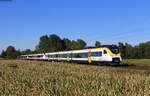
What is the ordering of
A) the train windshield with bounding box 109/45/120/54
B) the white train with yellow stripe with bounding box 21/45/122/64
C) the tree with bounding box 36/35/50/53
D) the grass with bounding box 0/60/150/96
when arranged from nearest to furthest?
1. the grass with bounding box 0/60/150/96
2. the white train with yellow stripe with bounding box 21/45/122/64
3. the train windshield with bounding box 109/45/120/54
4. the tree with bounding box 36/35/50/53

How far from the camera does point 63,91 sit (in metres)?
8.82

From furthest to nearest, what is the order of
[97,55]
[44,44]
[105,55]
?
[44,44] → [97,55] → [105,55]

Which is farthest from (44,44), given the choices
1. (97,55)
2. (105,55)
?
(105,55)

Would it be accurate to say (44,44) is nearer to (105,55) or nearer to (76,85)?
(105,55)

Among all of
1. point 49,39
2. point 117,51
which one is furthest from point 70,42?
point 117,51

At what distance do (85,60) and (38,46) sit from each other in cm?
11432

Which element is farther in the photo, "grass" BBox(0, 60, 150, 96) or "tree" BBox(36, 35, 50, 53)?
"tree" BBox(36, 35, 50, 53)

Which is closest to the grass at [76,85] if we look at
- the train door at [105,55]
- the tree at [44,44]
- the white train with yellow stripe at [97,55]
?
the white train with yellow stripe at [97,55]

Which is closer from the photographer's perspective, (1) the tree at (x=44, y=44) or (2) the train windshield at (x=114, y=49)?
(2) the train windshield at (x=114, y=49)


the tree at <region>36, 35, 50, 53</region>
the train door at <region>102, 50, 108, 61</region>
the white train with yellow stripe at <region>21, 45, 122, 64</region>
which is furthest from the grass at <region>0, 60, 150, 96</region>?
the tree at <region>36, 35, 50, 53</region>

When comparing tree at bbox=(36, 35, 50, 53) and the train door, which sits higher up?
tree at bbox=(36, 35, 50, 53)

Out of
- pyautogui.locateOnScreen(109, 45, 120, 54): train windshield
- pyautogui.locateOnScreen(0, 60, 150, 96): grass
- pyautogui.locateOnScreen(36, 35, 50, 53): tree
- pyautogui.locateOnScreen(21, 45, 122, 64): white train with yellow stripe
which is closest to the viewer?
pyautogui.locateOnScreen(0, 60, 150, 96): grass

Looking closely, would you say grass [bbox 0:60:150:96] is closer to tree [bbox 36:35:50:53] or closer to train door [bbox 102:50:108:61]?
train door [bbox 102:50:108:61]

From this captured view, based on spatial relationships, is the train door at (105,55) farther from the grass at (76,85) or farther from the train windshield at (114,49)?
the grass at (76,85)
